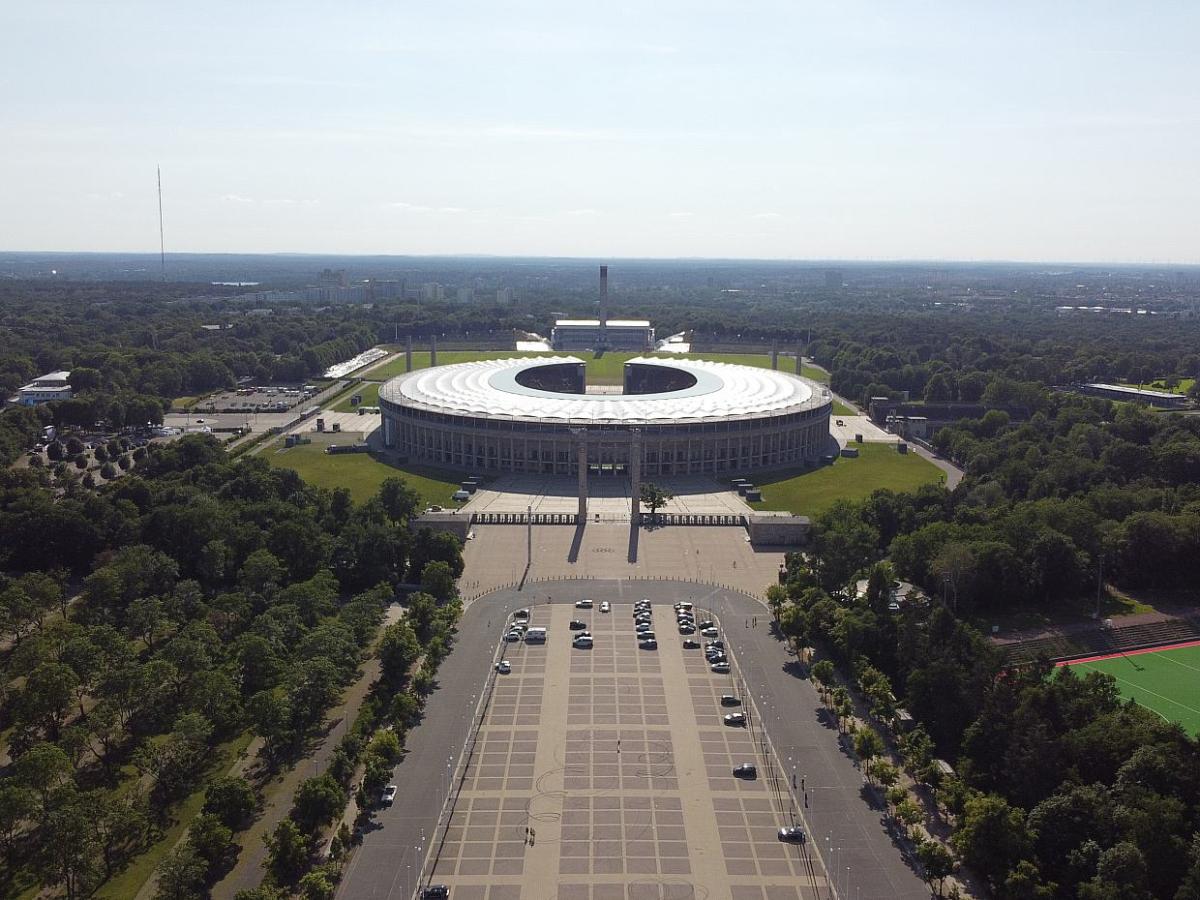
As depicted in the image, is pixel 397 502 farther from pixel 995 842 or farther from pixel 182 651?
pixel 995 842

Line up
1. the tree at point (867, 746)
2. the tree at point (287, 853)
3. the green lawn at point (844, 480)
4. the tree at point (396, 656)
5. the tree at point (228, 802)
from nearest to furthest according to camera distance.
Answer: the tree at point (287, 853) → the tree at point (228, 802) → the tree at point (867, 746) → the tree at point (396, 656) → the green lawn at point (844, 480)

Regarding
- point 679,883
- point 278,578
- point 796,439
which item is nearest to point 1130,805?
point 679,883

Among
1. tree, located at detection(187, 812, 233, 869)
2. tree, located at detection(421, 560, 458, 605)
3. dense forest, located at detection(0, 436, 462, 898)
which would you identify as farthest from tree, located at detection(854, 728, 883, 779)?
tree, located at detection(421, 560, 458, 605)

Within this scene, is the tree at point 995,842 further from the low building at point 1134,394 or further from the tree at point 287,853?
the low building at point 1134,394

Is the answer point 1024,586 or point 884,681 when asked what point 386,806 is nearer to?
point 884,681

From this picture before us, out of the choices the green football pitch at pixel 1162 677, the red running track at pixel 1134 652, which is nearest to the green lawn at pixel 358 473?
the red running track at pixel 1134 652
